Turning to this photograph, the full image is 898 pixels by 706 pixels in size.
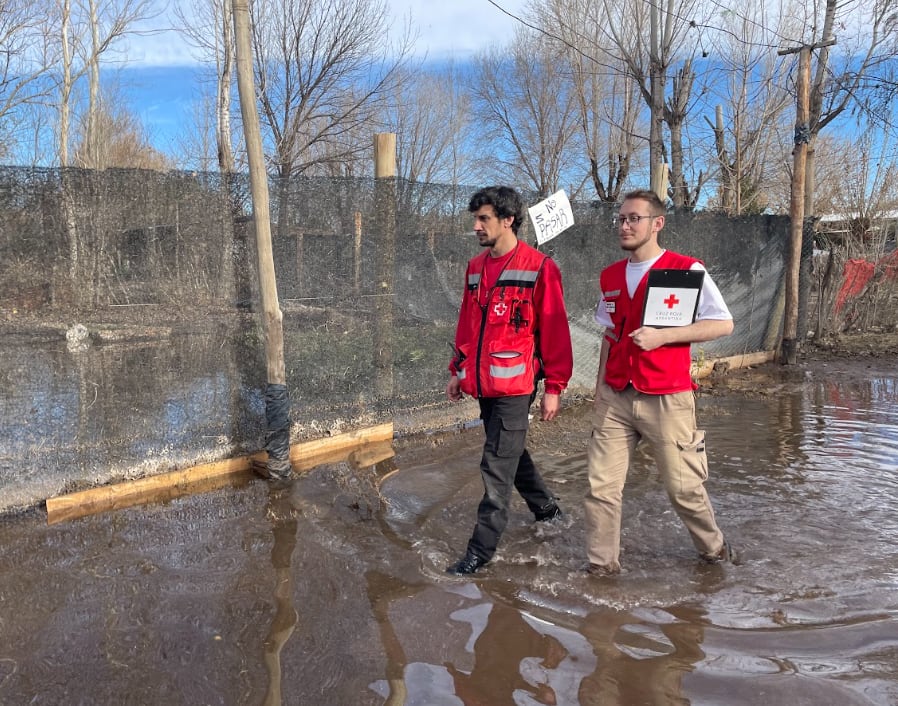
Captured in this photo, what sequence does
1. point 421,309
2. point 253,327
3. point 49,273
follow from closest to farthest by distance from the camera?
point 49,273 < point 253,327 < point 421,309

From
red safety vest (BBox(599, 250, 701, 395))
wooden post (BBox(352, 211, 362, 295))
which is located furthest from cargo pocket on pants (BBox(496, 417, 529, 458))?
wooden post (BBox(352, 211, 362, 295))

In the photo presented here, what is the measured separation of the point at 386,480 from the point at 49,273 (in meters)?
2.66

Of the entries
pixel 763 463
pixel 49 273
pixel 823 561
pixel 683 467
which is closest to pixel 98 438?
pixel 49 273

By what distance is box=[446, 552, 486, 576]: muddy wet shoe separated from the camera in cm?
376

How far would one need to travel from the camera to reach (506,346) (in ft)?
12.1

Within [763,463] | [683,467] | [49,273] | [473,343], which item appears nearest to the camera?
[683,467]

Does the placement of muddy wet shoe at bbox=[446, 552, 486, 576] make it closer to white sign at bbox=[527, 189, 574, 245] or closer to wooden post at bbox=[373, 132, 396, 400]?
wooden post at bbox=[373, 132, 396, 400]

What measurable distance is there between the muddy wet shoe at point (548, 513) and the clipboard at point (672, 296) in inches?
59.9

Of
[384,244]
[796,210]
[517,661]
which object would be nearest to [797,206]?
[796,210]

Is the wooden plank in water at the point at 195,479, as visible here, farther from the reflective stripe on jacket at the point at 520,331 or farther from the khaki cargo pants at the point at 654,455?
the khaki cargo pants at the point at 654,455

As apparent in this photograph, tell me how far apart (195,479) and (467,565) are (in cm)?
236

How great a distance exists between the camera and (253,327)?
536 cm

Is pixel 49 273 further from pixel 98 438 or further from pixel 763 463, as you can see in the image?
pixel 763 463

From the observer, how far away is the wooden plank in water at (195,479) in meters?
4.55
